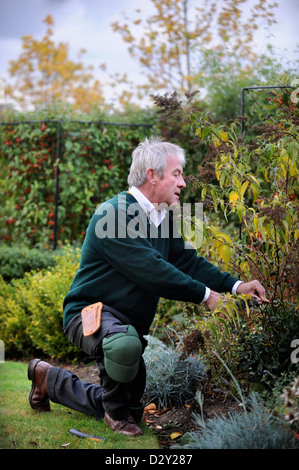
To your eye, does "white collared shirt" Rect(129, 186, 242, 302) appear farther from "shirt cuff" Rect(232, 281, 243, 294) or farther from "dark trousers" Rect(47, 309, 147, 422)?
"dark trousers" Rect(47, 309, 147, 422)

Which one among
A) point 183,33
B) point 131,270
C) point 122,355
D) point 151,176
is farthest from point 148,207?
point 183,33

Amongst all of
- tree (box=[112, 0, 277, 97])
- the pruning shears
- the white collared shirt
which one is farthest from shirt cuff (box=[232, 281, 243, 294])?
tree (box=[112, 0, 277, 97])

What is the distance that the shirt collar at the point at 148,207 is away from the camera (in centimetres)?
293

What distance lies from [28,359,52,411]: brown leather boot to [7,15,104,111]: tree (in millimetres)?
14244

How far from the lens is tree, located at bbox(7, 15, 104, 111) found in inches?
654

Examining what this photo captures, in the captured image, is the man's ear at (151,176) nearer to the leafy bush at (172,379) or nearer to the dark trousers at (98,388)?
the dark trousers at (98,388)

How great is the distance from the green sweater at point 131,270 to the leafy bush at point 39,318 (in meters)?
1.67

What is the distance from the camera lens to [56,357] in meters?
4.77

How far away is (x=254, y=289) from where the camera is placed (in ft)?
9.09

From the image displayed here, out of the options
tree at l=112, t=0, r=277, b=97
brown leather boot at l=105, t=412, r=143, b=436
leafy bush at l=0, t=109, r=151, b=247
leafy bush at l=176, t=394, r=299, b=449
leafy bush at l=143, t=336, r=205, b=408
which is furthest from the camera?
tree at l=112, t=0, r=277, b=97

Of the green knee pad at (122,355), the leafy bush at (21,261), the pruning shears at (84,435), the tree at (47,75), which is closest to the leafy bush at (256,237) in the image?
the green knee pad at (122,355)

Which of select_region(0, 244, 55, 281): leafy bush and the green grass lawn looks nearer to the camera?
the green grass lawn
